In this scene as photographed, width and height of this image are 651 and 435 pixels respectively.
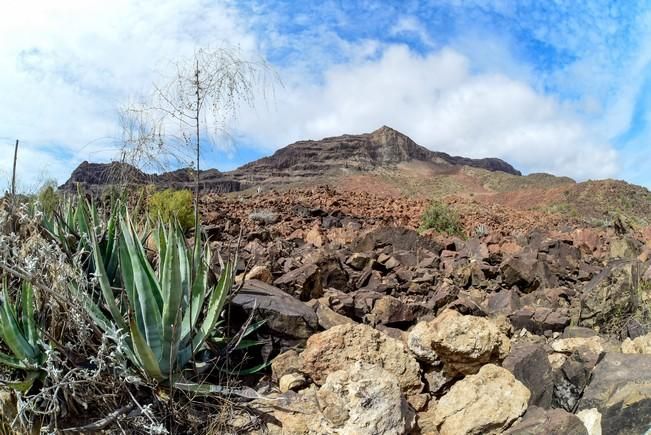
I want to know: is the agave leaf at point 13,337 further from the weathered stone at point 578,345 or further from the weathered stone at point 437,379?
the weathered stone at point 578,345

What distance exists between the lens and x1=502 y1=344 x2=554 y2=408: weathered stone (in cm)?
329

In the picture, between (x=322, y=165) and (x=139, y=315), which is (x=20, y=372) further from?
(x=322, y=165)

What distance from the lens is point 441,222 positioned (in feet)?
54.6

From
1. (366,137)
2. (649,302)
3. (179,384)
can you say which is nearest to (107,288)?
(179,384)

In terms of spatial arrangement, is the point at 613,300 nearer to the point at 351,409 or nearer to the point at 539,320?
the point at 539,320

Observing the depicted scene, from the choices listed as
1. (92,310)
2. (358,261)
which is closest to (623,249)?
(358,261)

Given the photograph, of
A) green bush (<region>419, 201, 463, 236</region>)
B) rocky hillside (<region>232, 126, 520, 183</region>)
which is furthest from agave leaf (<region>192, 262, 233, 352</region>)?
rocky hillside (<region>232, 126, 520, 183</region>)

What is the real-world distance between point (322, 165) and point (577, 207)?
42.1 metres

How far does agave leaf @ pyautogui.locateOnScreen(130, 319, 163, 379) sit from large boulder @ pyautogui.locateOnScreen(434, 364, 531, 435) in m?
1.65

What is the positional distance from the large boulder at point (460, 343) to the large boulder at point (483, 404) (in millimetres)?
203

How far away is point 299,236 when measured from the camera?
1111 centimetres

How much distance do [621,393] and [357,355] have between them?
1497mm

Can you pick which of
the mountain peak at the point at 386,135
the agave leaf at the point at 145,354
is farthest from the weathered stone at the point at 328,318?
the mountain peak at the point at 386,135

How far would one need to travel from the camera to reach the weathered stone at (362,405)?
122 inches
